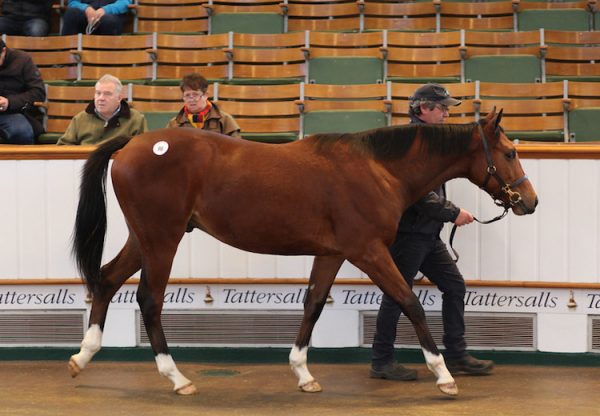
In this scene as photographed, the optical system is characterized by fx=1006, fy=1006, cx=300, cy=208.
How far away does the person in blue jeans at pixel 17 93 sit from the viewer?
8414mm

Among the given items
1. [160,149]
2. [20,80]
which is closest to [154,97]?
[20,80]

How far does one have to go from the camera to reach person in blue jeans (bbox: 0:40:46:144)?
8.41m

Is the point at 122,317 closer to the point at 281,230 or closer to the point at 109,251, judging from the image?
the point at 109,251

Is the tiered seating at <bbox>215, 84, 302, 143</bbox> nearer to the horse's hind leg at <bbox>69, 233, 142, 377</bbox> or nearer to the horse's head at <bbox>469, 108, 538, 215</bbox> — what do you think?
the horse's hind leg at <bbox>69, 233, 142, 377</bbox>

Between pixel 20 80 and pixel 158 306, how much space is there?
3.77 metres

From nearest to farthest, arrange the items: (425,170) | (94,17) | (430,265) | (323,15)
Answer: (425,170), (430,265), (94,17), (323,15)

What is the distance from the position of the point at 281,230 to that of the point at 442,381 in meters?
1.20

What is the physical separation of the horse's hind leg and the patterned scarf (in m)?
1.01

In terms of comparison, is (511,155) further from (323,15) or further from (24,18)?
(24,18)

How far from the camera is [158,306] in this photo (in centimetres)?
561

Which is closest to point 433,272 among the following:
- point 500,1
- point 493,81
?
point 493,81

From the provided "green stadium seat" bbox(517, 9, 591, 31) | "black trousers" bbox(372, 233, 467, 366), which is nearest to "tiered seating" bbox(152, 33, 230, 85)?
"green stadium seat" bbox(517, 9, 591, 31)

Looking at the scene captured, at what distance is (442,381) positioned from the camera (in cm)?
543

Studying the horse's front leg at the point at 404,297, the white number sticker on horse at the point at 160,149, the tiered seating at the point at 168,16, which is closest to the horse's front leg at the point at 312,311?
the horse's front leg at the point at 404,297
